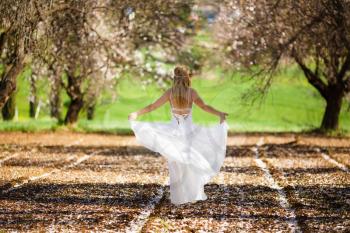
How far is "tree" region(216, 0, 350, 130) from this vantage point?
72.7ft

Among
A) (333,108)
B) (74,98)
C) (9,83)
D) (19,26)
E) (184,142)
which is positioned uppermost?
(19,26)

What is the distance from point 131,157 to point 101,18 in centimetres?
1245

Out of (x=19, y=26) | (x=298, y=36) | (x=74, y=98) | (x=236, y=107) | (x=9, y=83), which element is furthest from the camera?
(x=236, y=107)

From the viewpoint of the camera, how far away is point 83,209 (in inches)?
475

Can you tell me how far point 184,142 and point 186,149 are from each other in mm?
130

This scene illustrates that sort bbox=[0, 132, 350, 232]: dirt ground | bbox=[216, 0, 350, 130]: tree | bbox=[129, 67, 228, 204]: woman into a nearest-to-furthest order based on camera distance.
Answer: bbox=[0, 132, 350, 232]: dirt ground, bbox=[129, 67, 228, 204]: woman, bbox=[216, 0, 350, 130]: tree

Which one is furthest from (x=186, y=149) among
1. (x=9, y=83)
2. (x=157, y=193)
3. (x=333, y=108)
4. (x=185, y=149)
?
(x=333, y=108)

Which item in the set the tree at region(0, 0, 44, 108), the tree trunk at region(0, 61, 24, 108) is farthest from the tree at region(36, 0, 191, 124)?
the tree trunk at region(0, 61, 24, 108)

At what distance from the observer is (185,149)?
13.0m

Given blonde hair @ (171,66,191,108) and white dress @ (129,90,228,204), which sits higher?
blonde hair @ (171,66,191,108)

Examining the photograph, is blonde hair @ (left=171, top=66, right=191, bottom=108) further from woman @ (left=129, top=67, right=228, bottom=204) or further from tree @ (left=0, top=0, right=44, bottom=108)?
tree @ (left=0, top=0, right=44, bottom=108)

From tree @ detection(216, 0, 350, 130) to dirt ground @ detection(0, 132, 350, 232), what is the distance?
3.73m

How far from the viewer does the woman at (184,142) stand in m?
12.8

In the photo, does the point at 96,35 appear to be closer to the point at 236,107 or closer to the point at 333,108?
the point at 333,108
